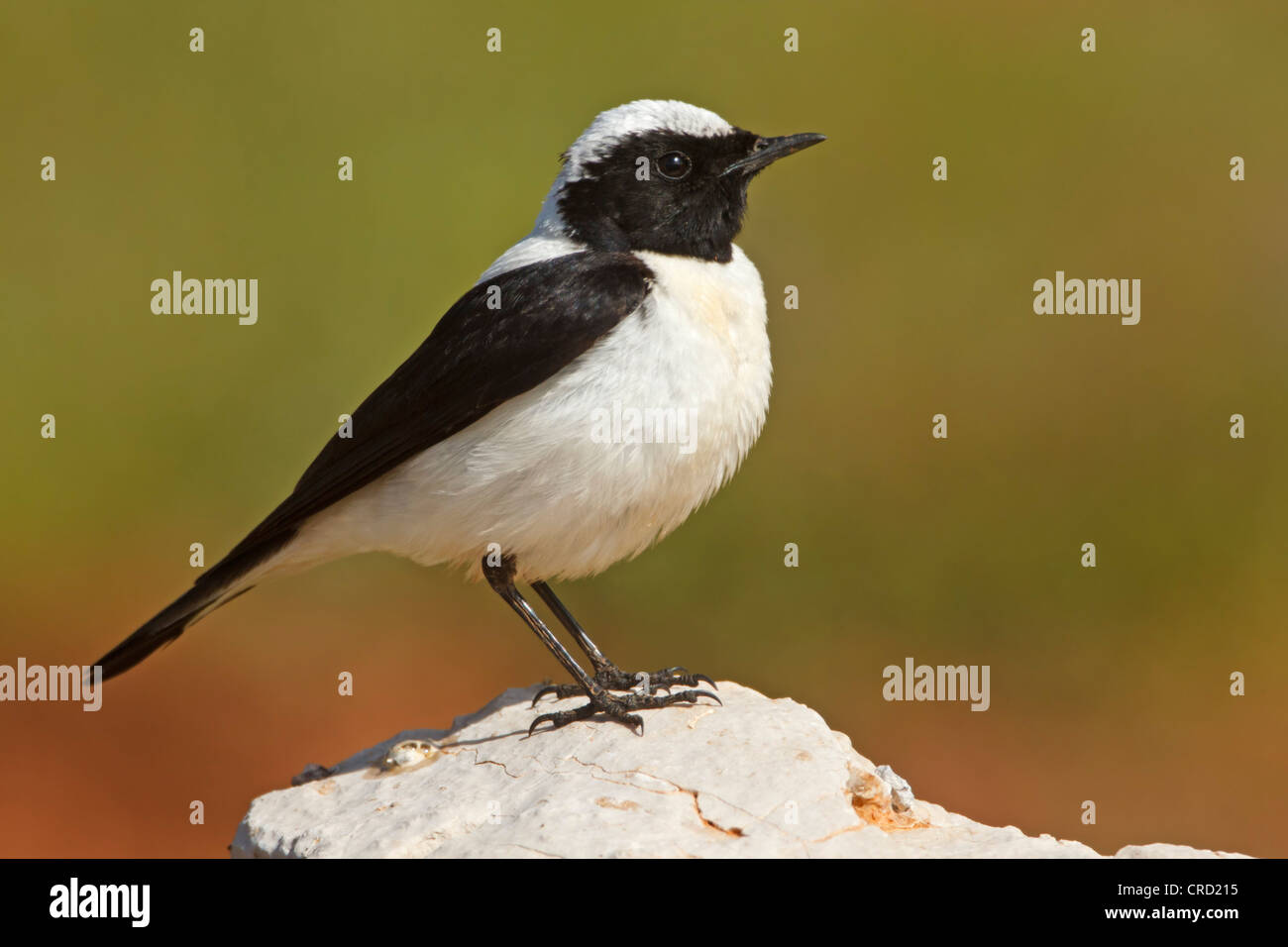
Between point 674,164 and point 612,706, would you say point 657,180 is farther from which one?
point 612,706

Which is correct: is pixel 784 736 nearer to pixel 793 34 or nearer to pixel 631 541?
pixel 631 541

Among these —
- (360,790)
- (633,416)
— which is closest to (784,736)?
(633,416)

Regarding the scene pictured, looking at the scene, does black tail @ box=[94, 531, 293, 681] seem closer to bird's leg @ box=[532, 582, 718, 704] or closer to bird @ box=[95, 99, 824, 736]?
bird @ box=[95, 99, 824, 736]

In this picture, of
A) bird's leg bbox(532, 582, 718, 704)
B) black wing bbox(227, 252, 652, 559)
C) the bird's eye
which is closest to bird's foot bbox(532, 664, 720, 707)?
bird's leg bbox(532, 582, 718, 704)

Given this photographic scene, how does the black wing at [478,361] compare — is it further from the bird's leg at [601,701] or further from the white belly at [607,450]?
the bird's leg at [601,701]

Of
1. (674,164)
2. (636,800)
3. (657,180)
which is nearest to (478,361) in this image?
(657,180)
